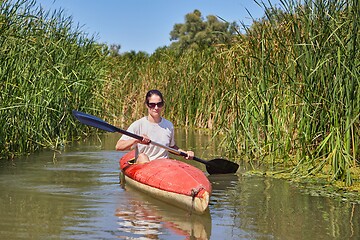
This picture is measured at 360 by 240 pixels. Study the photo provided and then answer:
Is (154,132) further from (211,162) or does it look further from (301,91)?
(301,91)

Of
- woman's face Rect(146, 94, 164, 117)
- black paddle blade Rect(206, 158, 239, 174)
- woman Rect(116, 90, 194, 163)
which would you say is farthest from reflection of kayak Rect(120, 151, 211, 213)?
black paddle blade Rect(206, 158, 239, 174)

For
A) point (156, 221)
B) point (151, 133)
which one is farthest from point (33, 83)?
point (156, 221)

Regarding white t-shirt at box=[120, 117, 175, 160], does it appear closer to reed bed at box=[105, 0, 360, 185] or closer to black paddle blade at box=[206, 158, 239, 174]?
black paddle blade at box=[206, 158, 239, 174]

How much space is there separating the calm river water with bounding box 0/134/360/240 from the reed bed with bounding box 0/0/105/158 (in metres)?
0.81

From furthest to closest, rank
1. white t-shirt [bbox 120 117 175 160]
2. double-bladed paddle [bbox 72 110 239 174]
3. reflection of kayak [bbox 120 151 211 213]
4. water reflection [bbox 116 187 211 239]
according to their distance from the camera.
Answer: double-bladed paddle [bbox 72 110 239 174] → white t-shirt [bbox 120 117 175 160] → reflection of kayak [bbox 120 151 211 213] → water reflection [bbox 116 187 211 239]

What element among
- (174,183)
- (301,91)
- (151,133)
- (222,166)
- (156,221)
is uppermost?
(301,91)

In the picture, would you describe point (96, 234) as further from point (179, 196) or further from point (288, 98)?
point (288, 98)

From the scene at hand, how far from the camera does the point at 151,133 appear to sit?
8500 millimetres

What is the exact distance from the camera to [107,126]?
9.00 metres

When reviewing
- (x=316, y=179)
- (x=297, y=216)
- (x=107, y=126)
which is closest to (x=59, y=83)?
(x=107, y=126)

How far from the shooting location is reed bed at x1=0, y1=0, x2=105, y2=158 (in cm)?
962

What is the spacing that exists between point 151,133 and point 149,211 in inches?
67.0

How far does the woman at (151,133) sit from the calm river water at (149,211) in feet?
1.61

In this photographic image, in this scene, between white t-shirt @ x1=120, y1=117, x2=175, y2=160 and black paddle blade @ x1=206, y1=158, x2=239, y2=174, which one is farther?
black paddle blade @ x1=206, y1=158, x2=239, y2=174
